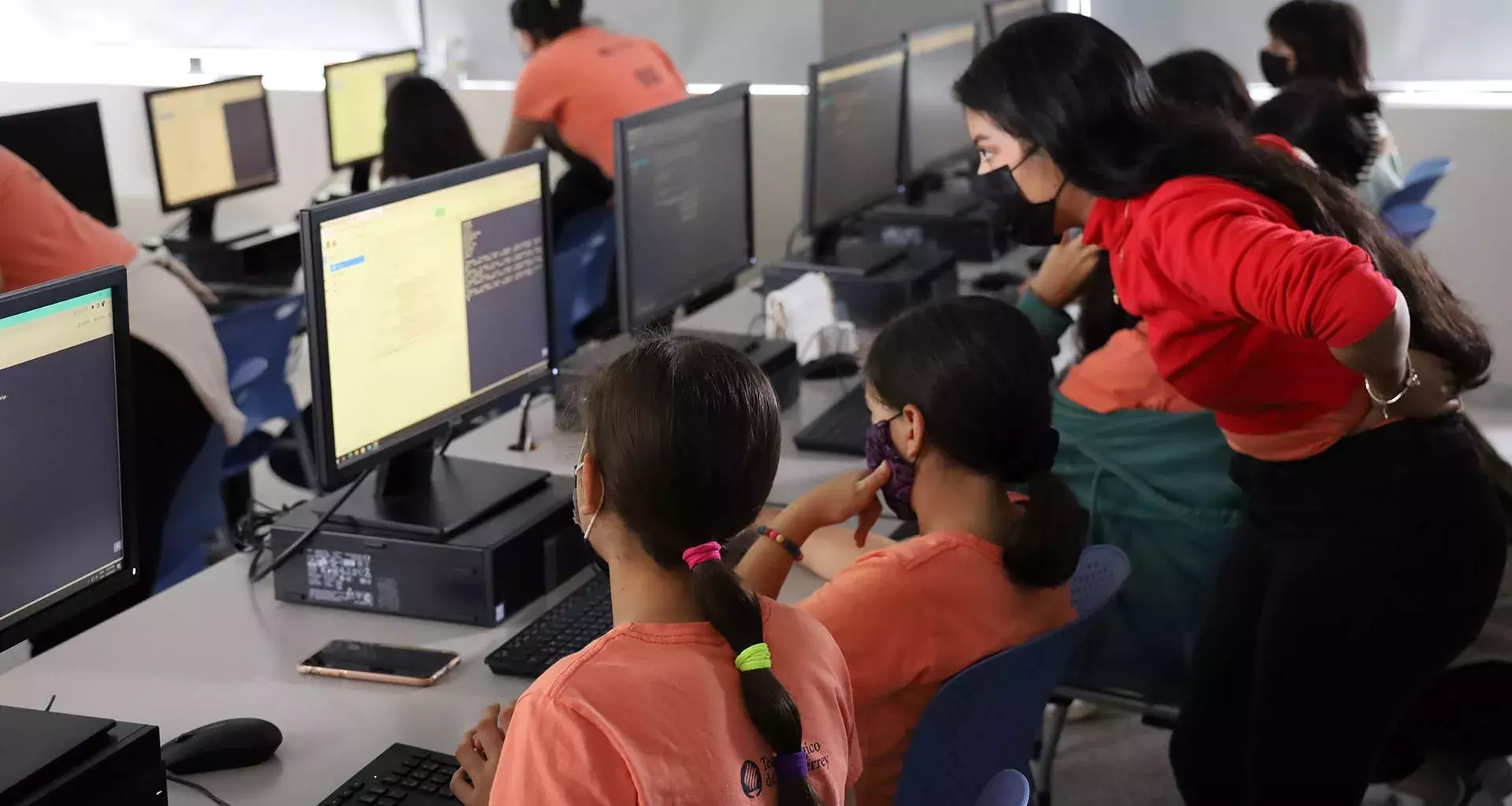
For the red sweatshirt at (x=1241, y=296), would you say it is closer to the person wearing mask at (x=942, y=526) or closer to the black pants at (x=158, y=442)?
the person wearing mask at (x=942, y=526)

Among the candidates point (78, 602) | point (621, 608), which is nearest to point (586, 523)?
point (621, 608)

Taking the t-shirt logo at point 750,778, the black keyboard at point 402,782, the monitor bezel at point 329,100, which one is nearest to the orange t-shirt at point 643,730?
the t-shirt logo at point 750,778

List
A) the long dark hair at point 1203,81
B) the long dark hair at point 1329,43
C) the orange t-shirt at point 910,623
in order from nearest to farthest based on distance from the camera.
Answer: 1. the orange t-shirt at point 910,623
2. the long dark hair at point 1203,81
3. the long dark hair at point 1329,43

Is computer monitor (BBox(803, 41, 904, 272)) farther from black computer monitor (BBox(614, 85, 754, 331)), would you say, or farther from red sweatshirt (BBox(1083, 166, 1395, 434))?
red sweatshirt (BBox(1083, 166, 1395, 434))

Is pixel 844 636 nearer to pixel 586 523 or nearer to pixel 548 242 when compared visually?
pixel 586 523

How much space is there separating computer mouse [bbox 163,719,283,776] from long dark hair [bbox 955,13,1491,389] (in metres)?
1.09

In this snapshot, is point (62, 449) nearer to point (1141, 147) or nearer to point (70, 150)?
point (1141, 147)

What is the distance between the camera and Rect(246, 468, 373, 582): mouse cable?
67.7 inches

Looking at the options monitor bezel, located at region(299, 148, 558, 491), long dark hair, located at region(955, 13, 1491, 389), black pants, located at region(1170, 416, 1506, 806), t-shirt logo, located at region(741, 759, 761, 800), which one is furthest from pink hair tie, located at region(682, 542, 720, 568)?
black pants, located at region(1170, 416, 1506, 806)

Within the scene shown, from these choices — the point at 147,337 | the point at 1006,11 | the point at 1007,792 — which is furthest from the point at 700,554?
the point at 1006,11

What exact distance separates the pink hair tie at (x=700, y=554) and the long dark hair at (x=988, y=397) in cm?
52

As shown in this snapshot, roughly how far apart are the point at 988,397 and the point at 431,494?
2.28 ft

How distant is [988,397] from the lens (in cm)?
156

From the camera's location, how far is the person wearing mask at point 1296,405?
1.67 m
